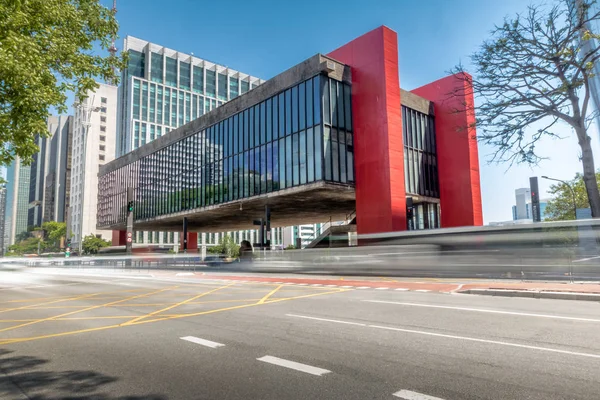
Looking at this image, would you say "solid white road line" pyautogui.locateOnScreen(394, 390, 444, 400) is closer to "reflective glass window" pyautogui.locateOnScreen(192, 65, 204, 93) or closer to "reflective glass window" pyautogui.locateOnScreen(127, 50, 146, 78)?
"reflective glass window" pyautogui.locateOnScreen(127, 50, 146, 78)

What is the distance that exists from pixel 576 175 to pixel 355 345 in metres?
48.4

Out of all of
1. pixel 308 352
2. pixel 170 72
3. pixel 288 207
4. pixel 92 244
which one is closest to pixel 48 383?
pixel 308 352

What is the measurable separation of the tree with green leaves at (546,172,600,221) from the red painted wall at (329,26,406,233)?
21.7 meters

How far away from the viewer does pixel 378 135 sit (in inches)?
1220

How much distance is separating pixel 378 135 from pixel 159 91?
112 meters

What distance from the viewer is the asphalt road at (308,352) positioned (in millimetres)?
4074

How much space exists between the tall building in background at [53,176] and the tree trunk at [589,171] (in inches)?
5476

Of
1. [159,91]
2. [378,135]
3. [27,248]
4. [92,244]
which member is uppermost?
[159,91]

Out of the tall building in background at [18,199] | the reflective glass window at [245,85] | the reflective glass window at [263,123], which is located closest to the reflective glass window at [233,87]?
the reflective glass window at [245,85]

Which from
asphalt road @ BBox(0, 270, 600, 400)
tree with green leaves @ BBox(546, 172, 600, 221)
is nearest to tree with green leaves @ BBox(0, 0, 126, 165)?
asphalt road @ BBox(0, 270, 600, 400)

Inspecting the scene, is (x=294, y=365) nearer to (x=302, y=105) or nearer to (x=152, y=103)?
(x=302, y=105)

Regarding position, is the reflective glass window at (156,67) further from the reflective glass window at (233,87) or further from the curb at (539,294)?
the curb at (539,294)

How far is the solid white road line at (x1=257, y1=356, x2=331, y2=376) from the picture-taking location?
181 inches

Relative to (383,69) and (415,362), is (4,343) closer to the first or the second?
(415,362)
